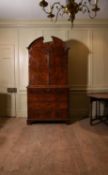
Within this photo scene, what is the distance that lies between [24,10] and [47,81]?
1.69 m

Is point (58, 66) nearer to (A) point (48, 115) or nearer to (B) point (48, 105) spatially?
(B) point (48, 105)

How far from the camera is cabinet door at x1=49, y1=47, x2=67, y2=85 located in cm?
557

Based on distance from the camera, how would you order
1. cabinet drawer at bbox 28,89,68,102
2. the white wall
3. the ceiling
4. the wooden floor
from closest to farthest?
1. the wooden floor
2. the ceiling
3. cabinet drawer at bbox 28,89,68,102
4. the white wall

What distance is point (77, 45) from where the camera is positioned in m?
6.32

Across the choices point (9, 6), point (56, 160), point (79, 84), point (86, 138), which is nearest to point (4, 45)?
point (9, 6)

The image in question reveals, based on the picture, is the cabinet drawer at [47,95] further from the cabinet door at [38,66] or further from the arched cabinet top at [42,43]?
the arched cabinet top at [42,43]

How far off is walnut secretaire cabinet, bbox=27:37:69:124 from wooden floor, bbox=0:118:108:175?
0.28 metres

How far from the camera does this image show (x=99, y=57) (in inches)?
249

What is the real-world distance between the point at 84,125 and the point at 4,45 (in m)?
2.98

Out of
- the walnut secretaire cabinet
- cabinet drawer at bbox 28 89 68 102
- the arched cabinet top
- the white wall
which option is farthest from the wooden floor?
the arched cabinet top

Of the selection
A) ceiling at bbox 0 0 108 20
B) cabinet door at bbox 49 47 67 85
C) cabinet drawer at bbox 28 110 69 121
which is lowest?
cabinet drawer at bbox 28 110 69 121

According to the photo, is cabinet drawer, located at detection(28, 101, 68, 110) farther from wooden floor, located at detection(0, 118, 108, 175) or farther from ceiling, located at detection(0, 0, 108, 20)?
ceiling, located at detection(0, 0, 108, 20)

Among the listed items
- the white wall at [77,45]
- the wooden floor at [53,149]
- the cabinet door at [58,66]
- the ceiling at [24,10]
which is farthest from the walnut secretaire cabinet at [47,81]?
the white wall at [77,45]

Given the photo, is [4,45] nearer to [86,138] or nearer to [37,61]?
[37,61]
